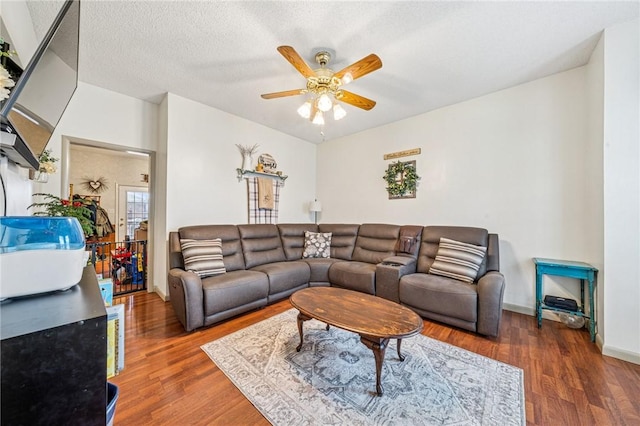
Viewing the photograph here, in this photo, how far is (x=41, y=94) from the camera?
1.16m

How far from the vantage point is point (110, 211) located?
5668 millimetres

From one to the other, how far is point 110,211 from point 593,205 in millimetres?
8292

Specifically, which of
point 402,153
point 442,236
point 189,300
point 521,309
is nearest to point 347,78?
point 402,153

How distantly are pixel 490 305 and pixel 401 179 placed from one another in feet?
6.92

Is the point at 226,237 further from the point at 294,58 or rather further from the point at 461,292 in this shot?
the point at 461,292

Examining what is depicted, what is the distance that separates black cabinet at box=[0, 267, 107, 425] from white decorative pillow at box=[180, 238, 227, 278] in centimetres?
204

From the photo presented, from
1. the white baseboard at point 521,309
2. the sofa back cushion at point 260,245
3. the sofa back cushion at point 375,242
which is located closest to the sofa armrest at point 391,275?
the sofa back cushion at point 375,242

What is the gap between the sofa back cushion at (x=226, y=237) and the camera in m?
2.91

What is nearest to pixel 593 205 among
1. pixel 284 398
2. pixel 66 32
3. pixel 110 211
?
pixel 284 398

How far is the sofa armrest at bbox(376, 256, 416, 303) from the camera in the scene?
110 inches

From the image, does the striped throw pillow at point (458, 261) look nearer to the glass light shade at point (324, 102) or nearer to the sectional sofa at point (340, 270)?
the sectional sofa at point (340, 270)

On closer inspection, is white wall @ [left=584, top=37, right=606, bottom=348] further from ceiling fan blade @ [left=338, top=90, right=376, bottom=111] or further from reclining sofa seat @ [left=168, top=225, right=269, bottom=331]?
reclining sofa seat @ [left=168, top=225, right=269, bottom=331]

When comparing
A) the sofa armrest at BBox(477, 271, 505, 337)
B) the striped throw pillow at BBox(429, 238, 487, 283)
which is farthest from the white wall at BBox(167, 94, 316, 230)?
the sofa armrest at BBox(477, 271, 505, 337)

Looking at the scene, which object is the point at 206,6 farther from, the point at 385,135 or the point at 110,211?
the point at 110,211
